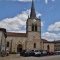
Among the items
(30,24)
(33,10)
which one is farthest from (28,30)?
(33,10)

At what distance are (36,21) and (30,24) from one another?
2.80 m

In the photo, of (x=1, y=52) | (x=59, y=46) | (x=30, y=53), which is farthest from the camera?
(x=59, y=46)

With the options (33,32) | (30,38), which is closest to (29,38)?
(30,38)

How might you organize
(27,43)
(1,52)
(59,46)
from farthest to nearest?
(59,46) < (27,43) < (1,52)

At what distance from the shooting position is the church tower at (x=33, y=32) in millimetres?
89750

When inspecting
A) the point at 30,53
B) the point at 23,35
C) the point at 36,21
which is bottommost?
the point at 30,53

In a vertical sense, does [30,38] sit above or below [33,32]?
below

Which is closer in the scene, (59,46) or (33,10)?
(33,10)

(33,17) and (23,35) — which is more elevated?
(33,17)

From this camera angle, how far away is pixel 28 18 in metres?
90.5

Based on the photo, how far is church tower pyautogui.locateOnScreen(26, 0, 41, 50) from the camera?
89.8 m

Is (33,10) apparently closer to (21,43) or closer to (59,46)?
(21,43)

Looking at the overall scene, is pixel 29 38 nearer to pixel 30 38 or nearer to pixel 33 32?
pixel 30 38

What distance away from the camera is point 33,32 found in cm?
9006
